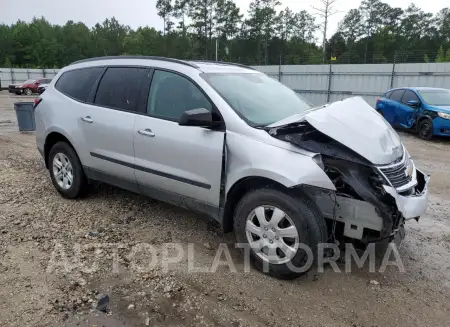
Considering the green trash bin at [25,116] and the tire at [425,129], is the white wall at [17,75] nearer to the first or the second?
the green trash bin at [25,116]

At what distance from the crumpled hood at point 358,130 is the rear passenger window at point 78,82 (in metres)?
2.46

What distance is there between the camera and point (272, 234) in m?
3.03

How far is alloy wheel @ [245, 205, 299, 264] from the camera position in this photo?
295cm

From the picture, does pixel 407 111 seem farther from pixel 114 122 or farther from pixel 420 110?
pixel 114 122

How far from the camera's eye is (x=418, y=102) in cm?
1056

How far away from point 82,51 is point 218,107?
77516mm

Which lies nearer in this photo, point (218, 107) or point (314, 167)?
point (314, 167)

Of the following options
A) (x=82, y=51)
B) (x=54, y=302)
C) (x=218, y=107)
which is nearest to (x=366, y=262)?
(x=218, y=107)

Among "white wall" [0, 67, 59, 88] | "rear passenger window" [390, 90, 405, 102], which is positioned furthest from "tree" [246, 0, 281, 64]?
"rear passenger window" [390, 90, 405, 102]

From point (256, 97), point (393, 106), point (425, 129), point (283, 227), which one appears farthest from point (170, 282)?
point (393, 106)

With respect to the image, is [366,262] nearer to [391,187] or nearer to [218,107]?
[391,187]

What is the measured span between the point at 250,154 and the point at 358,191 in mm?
863

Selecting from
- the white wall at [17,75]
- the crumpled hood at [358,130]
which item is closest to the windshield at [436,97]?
the crumpled hood at [358,130]

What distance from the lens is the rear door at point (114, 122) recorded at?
153 inches
